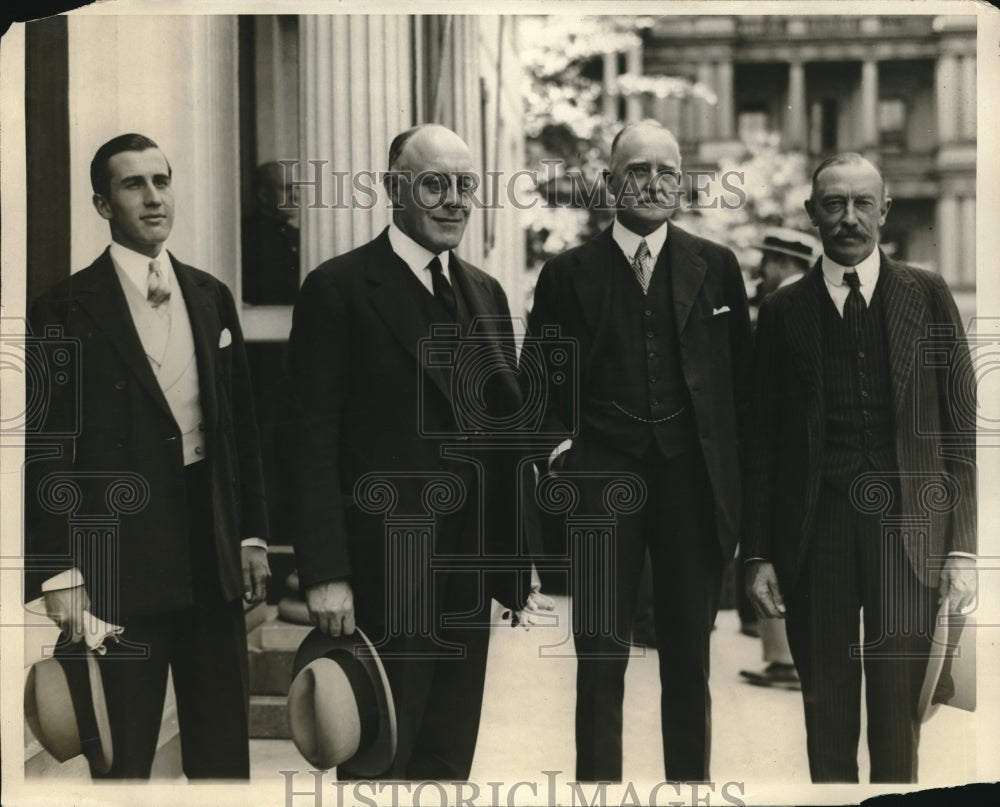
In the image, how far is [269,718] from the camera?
529cm

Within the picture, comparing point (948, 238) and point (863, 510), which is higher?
point (948, 238)

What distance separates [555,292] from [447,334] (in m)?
0.45

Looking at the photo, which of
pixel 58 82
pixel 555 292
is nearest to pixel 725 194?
pixel 555 292

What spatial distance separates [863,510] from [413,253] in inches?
77.7

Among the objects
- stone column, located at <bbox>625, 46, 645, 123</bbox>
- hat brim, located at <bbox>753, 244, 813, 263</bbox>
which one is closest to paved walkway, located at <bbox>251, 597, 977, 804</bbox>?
hat brim, located at <bbox>753, 244, 813, 263</bbox>

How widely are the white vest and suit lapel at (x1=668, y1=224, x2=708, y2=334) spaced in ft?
5.93

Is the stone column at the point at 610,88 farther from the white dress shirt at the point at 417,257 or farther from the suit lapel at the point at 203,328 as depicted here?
the suit lapel at the point at 203,328

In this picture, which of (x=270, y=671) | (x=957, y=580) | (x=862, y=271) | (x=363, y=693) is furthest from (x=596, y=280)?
(x=270, y=671)

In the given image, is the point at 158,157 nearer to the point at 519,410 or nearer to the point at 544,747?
the point at 519,410

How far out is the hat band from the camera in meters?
4.84

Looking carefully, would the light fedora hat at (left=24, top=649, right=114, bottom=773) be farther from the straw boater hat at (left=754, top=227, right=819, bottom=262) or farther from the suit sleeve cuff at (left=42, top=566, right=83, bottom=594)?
the straw boater hat at (left=754, top=227, right=819, bottom=262)
